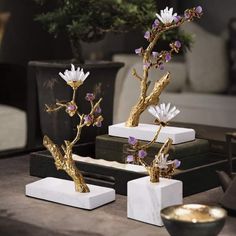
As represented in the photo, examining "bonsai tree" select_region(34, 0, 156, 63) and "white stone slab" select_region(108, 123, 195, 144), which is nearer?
"white stone slab" select_region(108, 123, 195, 144)

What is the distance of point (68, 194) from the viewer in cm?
134

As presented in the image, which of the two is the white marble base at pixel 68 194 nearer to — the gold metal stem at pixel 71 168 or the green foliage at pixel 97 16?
the gold metal stem at pixel 71 168

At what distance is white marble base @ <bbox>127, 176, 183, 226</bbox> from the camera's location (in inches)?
46.7

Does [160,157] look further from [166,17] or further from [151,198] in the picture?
[166,17]

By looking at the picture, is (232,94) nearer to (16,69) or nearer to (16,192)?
(16,69)

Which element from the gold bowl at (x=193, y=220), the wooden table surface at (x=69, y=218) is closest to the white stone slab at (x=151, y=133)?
the wooden table surface at (x=69, y=218)

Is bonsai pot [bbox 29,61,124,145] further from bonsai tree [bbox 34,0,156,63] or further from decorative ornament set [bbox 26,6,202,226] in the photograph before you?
decorative ornament set [bbox 26,6,202,226]

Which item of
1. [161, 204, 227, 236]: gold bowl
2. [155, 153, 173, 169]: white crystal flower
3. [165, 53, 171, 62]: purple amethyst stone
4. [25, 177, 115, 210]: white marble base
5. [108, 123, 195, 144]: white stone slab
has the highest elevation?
[165, 53, 171, 62]: purple amethyst stone

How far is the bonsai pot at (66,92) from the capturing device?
6.22ft

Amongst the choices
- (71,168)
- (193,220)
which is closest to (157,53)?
(71,168)

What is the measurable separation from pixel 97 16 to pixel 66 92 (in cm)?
39

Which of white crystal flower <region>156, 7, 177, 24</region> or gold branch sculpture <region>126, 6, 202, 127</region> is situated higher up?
white crystal flower <region>156, 7, 177, 24</region>

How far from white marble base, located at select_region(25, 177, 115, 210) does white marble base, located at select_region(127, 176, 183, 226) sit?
0.35 feet

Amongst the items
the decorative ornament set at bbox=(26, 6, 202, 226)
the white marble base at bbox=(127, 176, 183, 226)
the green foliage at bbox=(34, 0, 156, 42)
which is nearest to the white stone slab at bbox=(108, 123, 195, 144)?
the decorative ornament set at bbox=(26, 6, 202, 226)
